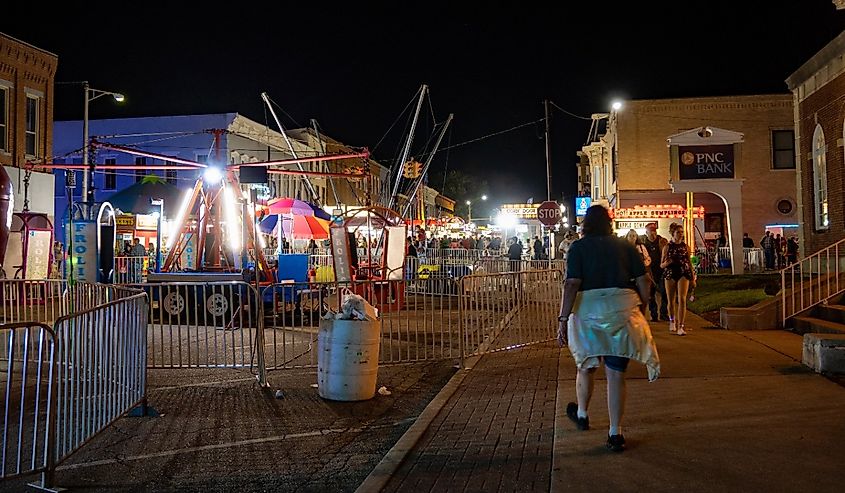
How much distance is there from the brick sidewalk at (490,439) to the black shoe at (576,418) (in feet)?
0.55

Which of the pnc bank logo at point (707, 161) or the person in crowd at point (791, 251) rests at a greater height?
the pnc bank logo at point (707, 161)

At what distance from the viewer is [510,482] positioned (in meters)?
5.02

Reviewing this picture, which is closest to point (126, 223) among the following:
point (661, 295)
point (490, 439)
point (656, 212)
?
point (661, 295)

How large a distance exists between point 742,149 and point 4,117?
26.6 m

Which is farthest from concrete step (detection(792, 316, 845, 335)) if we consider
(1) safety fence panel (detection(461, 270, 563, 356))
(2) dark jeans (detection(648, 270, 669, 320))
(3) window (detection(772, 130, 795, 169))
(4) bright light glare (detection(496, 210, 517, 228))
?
(4) bright light glare (detection(496, 210, 517, 228))

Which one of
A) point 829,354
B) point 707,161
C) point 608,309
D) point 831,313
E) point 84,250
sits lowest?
point 829,354

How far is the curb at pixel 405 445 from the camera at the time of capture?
16.6ft

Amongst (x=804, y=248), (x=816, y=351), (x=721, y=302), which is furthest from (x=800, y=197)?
(x=816, y=351)

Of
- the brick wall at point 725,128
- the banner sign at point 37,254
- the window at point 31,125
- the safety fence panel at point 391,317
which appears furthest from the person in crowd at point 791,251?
the window at point 31,125

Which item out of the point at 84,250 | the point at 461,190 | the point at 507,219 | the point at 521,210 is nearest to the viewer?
the point at 84,250

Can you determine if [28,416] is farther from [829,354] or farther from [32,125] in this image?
[32,125]

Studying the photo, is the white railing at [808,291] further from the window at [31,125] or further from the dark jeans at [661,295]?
the window at [31,125]

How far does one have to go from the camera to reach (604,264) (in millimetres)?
5875

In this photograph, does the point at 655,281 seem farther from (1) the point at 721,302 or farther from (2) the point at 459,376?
(2) the point at 459,376
